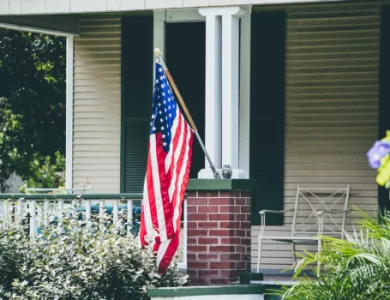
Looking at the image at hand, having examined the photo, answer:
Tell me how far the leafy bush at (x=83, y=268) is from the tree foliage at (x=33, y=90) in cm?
836

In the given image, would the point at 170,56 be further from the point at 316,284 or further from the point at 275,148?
the point at 316,284

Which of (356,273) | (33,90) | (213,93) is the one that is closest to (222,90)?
(213,93)

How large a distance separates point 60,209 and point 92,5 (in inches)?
86.3

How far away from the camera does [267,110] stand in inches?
513

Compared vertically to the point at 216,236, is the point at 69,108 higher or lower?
higher

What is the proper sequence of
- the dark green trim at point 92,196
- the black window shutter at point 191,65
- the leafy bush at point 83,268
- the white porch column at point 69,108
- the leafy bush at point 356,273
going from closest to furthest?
1. the leafy bush at point 356,273
2. the leafy bush at point 83,268
3. the dark green trim at point 92,196
4. the black window shutter at point 191,65
5. the white porch column at point 69,108

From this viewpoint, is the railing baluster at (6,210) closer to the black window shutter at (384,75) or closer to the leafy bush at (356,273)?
the leafy bush at (356,273)

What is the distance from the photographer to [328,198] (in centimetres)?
1279

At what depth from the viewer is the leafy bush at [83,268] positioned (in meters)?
10.6

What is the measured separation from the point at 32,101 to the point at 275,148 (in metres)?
7.33

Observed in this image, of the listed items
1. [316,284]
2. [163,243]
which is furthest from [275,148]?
[316,284]

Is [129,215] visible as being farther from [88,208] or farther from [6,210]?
[6,210]

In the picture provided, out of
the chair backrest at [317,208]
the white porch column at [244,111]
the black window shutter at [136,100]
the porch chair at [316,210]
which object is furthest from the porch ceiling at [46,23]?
the chair backrest at [317,208]

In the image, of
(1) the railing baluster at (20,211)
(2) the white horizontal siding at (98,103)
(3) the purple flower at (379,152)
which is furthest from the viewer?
(2) the white horizontal siding at (98,103)
